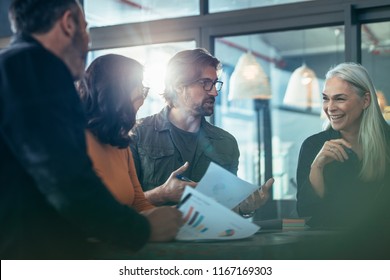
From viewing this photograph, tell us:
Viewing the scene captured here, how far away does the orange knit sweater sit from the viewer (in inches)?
79.2

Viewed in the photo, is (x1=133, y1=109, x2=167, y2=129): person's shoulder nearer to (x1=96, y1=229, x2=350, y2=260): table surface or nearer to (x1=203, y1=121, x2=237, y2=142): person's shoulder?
(x1=203, y1=121, x2=237, y2=142): person's shoulder

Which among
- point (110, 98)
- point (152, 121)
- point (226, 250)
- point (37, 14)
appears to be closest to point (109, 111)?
point (110, 98)

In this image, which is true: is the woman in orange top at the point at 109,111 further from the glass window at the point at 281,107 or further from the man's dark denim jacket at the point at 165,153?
the glass window at the point at 281,107

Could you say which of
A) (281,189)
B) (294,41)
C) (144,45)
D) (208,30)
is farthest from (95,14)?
(294,41)

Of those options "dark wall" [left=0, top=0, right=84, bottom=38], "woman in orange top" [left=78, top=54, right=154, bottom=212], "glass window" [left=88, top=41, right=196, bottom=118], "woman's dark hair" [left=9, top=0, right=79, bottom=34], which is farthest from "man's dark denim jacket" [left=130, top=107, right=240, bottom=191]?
"dark wall" [left=0, top=0, right=84, bottom=38]

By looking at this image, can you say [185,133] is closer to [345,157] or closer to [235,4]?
[345,157]

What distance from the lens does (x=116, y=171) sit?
211 centimetres

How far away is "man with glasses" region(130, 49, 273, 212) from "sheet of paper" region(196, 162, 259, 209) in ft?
3.53

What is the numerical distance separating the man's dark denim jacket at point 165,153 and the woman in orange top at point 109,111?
2.96 ft

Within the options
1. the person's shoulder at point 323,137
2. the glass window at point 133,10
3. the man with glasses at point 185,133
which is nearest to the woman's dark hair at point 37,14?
the man with glasses at point 185,133

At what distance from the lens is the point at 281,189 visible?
18.9 ft

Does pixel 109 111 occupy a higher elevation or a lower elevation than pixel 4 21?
lower

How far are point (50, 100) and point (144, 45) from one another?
295 centimetres

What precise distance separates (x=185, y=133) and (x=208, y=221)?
155 cm
